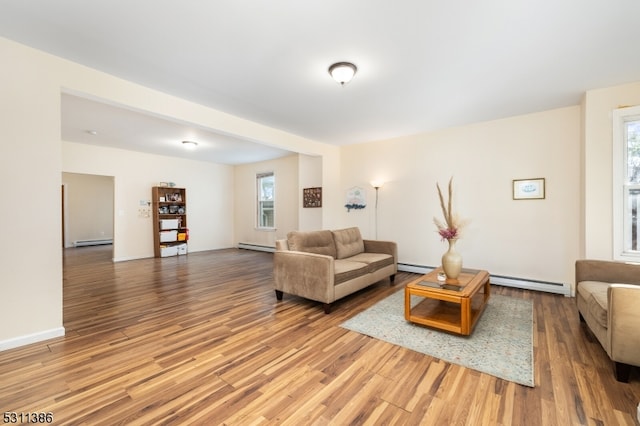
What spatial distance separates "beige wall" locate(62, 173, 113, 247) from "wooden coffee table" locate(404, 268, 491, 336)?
9.45 m

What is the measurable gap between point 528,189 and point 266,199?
20.2 ft

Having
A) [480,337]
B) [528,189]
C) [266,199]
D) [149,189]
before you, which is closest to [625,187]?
[528,189]

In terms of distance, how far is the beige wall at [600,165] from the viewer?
3.20 metres

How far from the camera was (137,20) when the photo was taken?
2.10 metres

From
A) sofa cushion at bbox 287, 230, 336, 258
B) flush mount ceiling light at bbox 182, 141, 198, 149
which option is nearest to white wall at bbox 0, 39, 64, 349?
sofa cushion at bbox 287, 230, 336, 258

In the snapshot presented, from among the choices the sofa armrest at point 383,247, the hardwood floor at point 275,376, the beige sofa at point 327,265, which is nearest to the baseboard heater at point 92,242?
the hardwood floor at point 275,376

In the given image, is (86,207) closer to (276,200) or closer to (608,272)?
(276,200)

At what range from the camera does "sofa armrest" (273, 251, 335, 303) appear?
10.5ft

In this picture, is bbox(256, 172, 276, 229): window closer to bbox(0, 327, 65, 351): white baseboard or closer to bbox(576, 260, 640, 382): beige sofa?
bbox(0, 327, 65, 351): white baseboard

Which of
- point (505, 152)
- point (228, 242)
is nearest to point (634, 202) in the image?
point (505, 152)

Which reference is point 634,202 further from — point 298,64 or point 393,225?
point 298,64

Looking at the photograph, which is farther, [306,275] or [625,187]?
[306,275]

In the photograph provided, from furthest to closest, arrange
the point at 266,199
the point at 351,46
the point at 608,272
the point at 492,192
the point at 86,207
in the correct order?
the point at 86,207, the point at 266,199, the point at 492,192, the point at 608,272, the point at 351,46

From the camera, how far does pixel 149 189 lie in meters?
7.08
